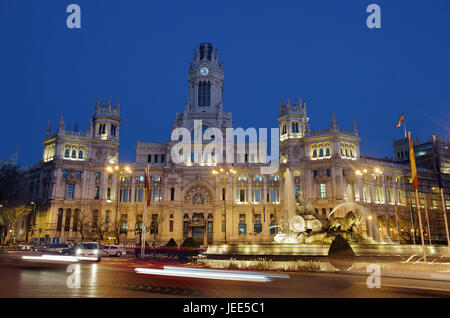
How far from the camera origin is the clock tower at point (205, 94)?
→ 95312 mm

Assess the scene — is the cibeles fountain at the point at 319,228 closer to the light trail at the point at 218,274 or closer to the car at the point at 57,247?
the light trail at the point at 218,274

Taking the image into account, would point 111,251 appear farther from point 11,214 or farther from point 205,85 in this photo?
point 205,85

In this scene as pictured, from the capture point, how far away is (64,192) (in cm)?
8231

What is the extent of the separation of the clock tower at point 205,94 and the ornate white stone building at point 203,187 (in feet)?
34.3

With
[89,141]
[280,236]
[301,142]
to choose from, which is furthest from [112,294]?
[89,141]

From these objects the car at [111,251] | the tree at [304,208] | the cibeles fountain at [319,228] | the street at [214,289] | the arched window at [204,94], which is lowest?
the street at [214,289]

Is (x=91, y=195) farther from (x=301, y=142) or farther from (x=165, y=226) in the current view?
(x=301, y=142)

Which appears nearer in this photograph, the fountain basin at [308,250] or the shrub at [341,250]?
the shrub at [341,250]

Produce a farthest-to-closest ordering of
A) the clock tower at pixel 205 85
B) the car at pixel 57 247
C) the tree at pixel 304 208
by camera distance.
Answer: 1. the clock tower at pixel 205 85
2. the car at pixel 57 247
3. the tree at pixel 304 208

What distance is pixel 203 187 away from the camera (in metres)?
87.0

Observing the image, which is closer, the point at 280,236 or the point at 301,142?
the point at 280,236

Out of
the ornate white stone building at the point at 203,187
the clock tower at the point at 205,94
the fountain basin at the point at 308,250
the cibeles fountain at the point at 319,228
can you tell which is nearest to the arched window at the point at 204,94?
the clock tower at the point at 205,94

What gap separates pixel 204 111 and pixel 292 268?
249 feet

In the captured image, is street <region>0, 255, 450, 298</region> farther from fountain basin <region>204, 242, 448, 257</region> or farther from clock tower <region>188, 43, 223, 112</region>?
clock tower <region>188, 43, 223, 112</region>
